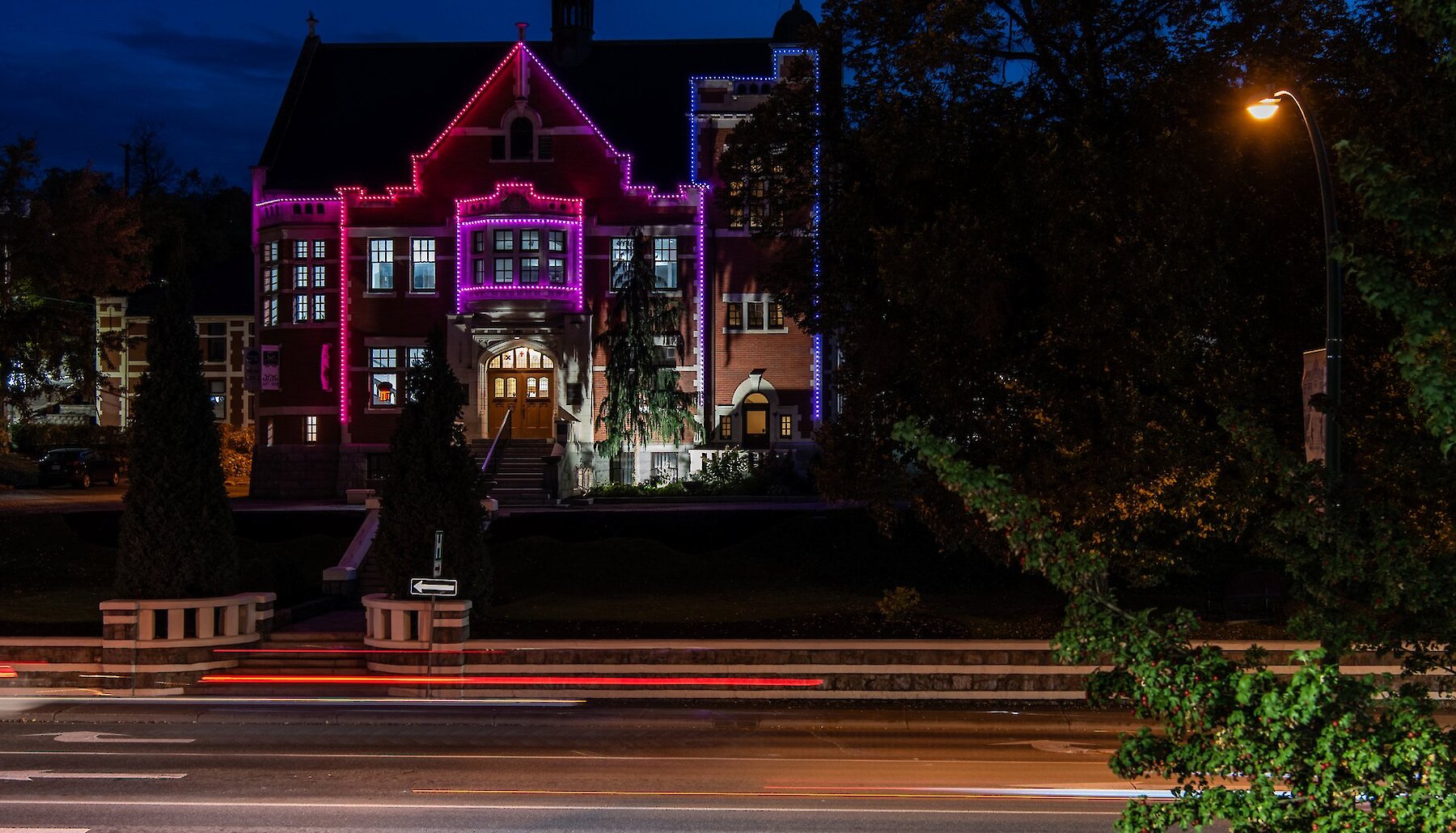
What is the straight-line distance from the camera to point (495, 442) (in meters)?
41.8

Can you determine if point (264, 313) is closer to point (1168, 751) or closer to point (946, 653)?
point (946, 653)

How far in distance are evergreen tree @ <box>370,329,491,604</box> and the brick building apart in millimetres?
20469

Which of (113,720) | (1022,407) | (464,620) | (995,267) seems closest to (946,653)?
(1022,407)

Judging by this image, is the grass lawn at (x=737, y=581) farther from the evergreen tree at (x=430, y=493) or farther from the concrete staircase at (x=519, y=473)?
the concrete staircase at (x=519, y=473)

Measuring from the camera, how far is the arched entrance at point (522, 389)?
45.6 m

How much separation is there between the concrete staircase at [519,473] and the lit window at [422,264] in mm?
5985

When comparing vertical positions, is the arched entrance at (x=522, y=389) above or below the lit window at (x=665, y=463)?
above

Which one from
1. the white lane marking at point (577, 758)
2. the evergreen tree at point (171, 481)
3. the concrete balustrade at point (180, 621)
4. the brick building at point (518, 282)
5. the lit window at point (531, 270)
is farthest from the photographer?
the brick building at point (518, 282)

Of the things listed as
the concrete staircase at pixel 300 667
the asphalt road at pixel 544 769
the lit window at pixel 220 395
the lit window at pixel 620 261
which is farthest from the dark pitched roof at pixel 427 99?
the asphalt road at pixel 544 769

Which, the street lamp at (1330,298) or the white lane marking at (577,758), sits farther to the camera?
the white lane marking at (577,758)

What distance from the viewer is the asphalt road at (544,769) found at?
12.6 meters

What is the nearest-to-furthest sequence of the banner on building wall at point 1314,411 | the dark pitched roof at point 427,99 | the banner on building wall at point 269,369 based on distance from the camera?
the banner on building wall at point 1314,411, the banner on building wall at point 269,369, the dark pitched roof at point 427,99

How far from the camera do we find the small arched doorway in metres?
45.5

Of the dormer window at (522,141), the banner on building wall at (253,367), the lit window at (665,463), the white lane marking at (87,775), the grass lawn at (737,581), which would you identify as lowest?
the white lane marking at (87,775)
